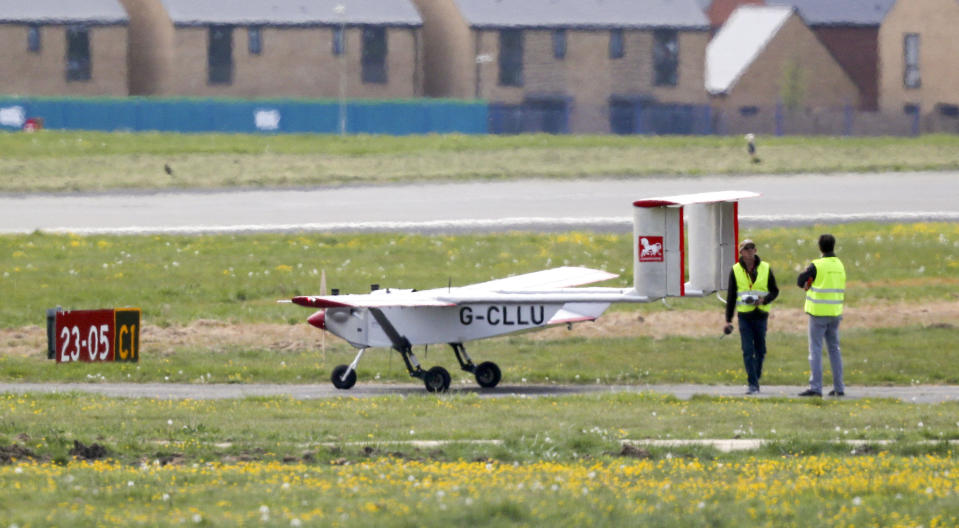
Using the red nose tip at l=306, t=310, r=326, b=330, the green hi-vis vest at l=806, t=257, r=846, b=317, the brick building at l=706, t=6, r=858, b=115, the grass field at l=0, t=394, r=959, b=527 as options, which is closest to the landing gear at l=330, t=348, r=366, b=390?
the red nose tip at l=306, t=310, r=326, b=330

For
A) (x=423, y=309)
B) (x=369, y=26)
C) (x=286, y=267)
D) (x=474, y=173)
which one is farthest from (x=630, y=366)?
(x=369, y=26)

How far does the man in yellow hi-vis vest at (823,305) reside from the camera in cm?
1830

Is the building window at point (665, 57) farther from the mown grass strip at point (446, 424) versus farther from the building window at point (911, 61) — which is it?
the mown grass strip at point (446, 424)

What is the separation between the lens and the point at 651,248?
1805cm

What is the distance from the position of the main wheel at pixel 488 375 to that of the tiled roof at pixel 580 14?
64822 millimetres

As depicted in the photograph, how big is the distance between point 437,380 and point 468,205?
22.0 meters

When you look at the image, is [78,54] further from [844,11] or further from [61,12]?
[844,11]

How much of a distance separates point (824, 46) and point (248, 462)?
83.2 metres

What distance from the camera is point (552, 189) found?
45469 mm

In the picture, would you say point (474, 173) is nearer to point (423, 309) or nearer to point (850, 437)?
point (423, 309)

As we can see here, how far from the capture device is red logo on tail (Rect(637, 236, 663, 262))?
1803cm

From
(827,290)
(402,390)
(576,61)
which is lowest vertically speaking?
(402,390)

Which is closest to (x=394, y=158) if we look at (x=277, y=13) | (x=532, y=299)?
(x=277, y=13)

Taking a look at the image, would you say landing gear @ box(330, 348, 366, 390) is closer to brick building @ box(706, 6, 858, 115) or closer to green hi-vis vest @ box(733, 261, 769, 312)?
green hi-vis vest @ box(733, 261, 769, 312)
